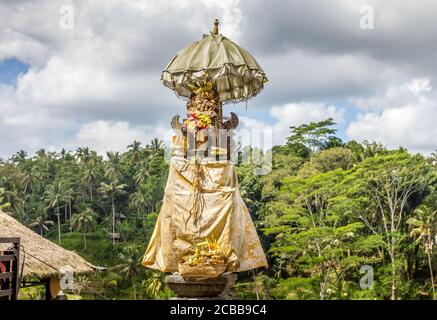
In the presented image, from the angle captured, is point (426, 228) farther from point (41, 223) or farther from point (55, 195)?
point (41, 223)

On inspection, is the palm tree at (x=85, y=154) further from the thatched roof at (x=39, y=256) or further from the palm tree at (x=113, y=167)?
the thatched roof at (x=39, y=256)

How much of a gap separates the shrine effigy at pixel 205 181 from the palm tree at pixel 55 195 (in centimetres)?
3665

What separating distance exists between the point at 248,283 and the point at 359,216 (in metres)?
6.38

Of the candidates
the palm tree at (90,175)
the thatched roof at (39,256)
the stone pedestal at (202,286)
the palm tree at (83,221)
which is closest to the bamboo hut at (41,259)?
the thatched roof at (39,256)

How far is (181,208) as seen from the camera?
8969mm

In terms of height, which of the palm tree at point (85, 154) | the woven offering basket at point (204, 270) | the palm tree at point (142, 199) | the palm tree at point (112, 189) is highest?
the palm tree at point (85, 154)

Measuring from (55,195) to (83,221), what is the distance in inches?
146

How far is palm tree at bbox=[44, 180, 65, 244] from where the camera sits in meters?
44.6

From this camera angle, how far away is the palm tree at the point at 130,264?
36.3 meters

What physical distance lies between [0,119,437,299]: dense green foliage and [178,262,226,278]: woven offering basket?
18.5 m

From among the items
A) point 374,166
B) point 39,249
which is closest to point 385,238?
point 374,166

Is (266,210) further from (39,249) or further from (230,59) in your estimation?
(230,59)

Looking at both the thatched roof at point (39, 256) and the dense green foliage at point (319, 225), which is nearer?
the thatched roof at point (39, 256)

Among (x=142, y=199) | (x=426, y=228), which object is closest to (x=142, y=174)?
(x=142, y=199)
